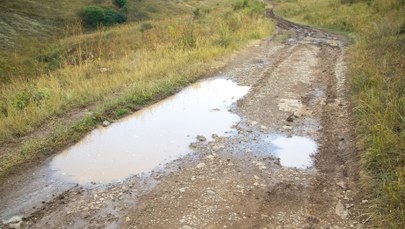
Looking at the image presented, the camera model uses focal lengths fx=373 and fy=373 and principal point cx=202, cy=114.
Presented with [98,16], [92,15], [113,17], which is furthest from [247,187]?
[113,17]

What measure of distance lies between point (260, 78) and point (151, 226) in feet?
21.9

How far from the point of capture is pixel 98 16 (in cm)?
Result: 3603

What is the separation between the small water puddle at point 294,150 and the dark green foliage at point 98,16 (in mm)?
32583

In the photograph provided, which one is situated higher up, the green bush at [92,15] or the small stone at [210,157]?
the small stone at [210,157]

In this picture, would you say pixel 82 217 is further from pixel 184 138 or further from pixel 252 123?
pixel 252 123

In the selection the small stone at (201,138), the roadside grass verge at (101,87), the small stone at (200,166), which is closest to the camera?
the small stone at (200,166)

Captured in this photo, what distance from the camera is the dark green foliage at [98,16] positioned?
36.1 metres

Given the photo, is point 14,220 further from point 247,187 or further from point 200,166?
point 247,187

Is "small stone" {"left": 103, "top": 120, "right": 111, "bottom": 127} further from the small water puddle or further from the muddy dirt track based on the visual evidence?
the small water puddle

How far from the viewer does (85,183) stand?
4.96 m

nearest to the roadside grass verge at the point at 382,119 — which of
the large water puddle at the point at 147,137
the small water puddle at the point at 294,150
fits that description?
the small water puddle at the point at 294,150

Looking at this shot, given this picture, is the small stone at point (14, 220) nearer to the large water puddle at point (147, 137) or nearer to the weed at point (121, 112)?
the large water puddle at point (147, 137)

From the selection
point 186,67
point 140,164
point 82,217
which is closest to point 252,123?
point 140,164

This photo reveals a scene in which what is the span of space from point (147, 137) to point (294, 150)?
247 centimetres
